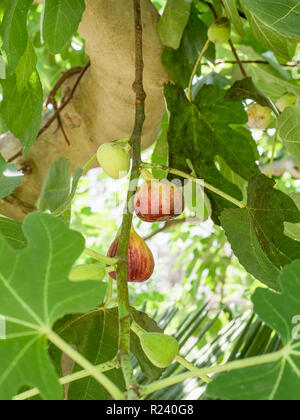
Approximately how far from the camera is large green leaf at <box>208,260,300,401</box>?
0.48 metres

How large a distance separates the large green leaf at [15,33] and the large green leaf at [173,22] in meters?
0.28

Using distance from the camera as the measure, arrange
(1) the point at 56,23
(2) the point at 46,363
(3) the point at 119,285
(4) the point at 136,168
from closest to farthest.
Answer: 1. (2) the point at 46,363
2. (3) the point at 119,285
3. (4) the point at 136,168
4. (1) the point at 56,23

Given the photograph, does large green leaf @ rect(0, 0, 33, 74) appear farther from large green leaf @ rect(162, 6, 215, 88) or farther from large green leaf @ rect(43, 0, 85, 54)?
large green leaf @ rect(162, 6, 215, 88)

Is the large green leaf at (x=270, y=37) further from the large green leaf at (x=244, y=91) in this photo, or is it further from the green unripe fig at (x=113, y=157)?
the green unripe fig at (x=113, y=157)

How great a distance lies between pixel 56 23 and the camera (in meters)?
0.92

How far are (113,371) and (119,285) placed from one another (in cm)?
25

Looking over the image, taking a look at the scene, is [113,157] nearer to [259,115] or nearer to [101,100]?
[259,115]

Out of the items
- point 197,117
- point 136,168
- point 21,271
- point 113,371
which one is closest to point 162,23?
point 197,117

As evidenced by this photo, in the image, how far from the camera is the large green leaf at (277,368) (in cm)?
48

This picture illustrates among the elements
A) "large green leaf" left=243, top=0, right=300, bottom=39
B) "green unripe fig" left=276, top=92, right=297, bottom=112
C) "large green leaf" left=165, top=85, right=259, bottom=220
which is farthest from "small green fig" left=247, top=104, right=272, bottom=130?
"large green leaf" left=243, top=0, right=300, bottom=39

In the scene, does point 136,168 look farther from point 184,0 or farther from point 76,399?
point 184,0

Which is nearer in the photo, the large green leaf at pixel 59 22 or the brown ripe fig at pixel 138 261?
the brown ripe fig at pixel 138 261

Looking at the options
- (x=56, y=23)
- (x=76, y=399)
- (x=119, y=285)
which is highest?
(x=56, y=23)

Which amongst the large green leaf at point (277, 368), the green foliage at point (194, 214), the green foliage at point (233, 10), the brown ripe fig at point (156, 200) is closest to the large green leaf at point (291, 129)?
the green foliage at point (194, 214)
